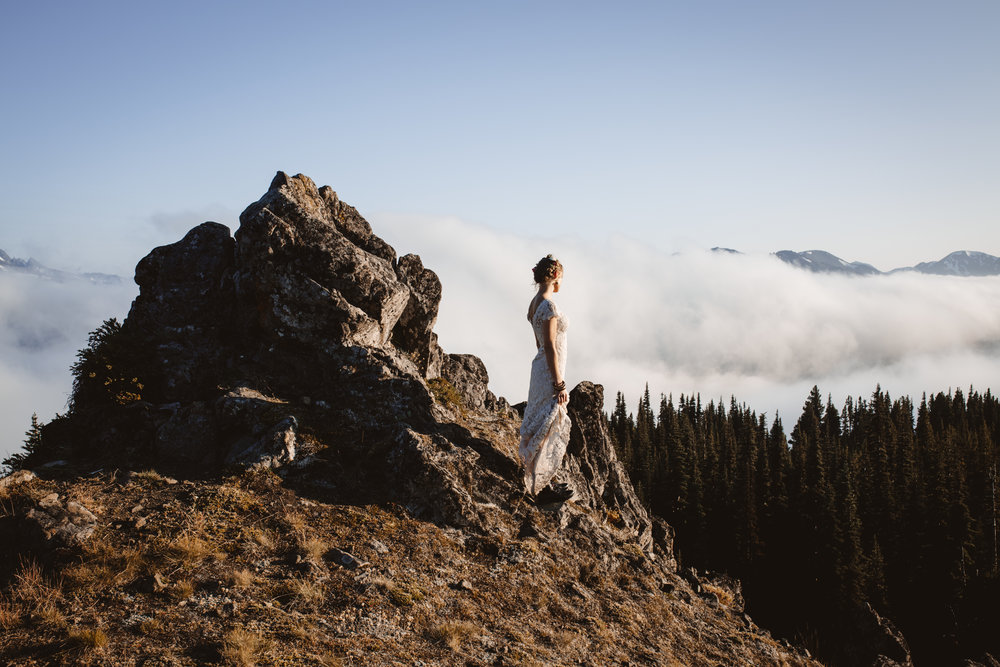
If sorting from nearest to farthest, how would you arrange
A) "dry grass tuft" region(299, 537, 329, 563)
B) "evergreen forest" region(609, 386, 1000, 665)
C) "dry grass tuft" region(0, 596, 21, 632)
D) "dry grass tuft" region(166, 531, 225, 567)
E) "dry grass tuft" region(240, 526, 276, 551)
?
"dry grass tuft" region(0, 596, 21, 632), "dry grass tuft" region(166, 531, 225, 567), "dry grass tuft" region(299, 537, 329, 563), "dry grass tuft" region(240, 526, 276, 551), "evergreen forest" region(609, 386, 1000, 665)

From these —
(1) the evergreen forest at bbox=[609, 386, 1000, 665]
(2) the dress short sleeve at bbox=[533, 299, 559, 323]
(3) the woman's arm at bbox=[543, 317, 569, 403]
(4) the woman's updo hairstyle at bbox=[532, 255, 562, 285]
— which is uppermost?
(4) the woman's updo hairstyle at bbox=[532, 255, 562, 285]

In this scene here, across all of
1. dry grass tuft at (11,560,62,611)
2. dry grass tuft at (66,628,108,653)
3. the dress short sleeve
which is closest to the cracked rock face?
the dress short sleeve

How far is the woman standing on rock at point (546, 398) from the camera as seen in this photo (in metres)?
15.2

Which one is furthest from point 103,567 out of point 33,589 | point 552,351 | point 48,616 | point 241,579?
point 552,351

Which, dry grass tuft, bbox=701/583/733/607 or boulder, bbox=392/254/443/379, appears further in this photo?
boulder, bbox=392/254/443/379

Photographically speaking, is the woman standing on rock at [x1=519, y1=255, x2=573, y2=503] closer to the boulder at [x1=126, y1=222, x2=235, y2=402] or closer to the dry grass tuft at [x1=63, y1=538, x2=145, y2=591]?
the dry grass tuft at [x1=63, y1=538, x2=145, y2=591]

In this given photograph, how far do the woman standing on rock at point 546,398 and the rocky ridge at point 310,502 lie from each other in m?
0.64

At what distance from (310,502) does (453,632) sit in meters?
4.82

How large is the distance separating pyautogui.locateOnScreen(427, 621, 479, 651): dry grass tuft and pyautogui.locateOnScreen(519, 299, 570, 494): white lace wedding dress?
5.30 m

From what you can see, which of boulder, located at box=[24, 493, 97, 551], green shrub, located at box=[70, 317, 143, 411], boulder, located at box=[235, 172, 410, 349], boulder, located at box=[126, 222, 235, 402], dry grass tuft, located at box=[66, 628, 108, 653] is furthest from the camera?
boulder, located at box=[235, 172, 410, 349]

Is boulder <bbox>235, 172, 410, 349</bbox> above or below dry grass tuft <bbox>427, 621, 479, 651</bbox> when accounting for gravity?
above

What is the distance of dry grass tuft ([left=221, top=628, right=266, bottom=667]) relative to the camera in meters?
8.24

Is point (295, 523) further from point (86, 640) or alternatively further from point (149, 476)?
point (86, 640)

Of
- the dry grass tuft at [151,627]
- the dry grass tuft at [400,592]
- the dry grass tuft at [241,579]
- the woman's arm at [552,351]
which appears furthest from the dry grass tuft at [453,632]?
the woman's arm at [552,351]
